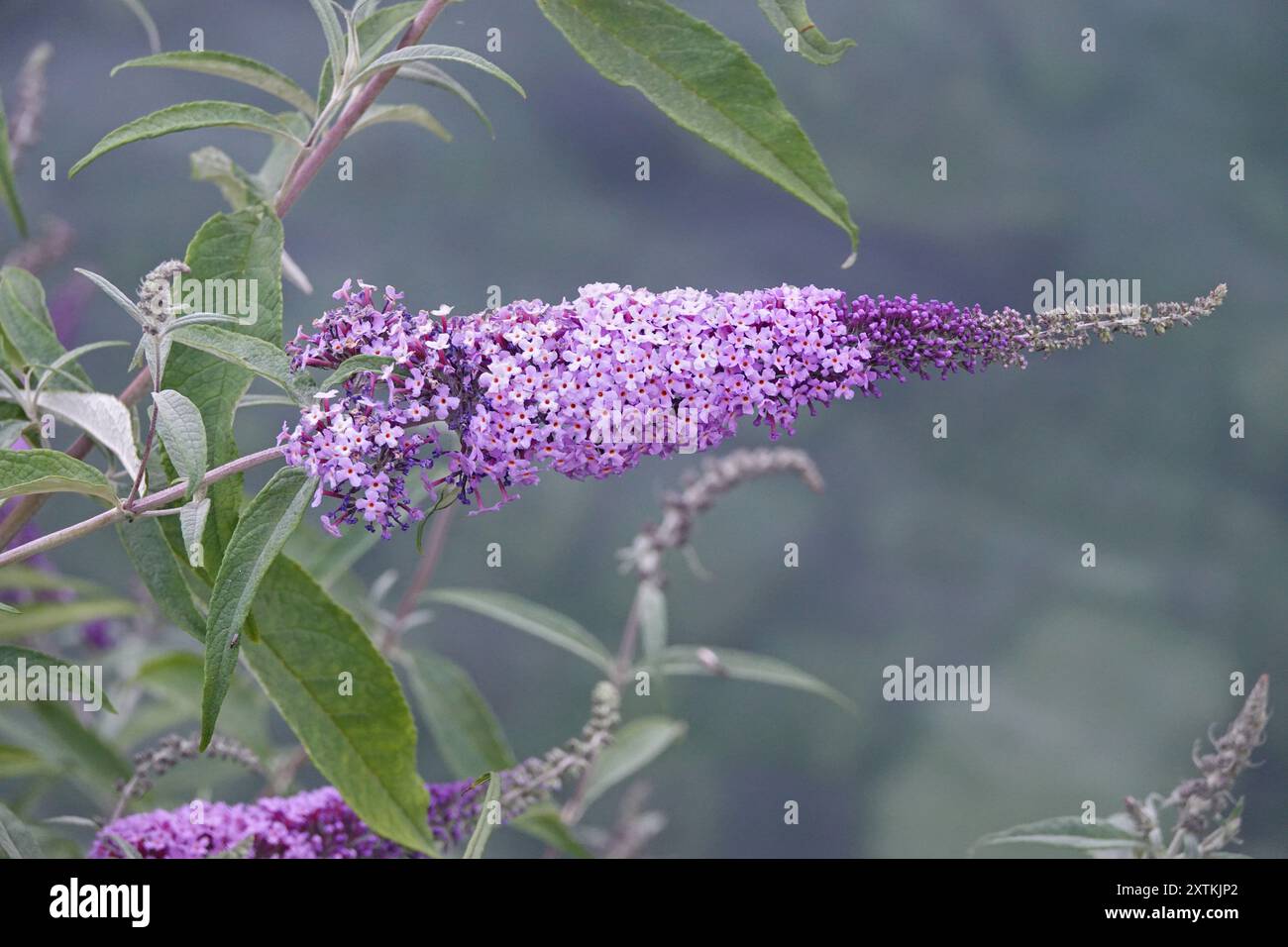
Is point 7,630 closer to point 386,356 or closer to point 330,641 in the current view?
point 330,641

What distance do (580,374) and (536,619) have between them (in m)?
0.44

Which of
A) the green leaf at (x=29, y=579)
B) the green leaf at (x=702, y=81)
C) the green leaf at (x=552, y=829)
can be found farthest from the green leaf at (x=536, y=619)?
the green leaf at (x=702, y=81)

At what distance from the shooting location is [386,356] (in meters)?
0.47

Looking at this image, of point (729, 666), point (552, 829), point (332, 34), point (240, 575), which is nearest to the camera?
point (240, 575)

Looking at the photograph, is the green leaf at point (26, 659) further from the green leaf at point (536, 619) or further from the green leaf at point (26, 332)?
the green leaf at point (536, 619)

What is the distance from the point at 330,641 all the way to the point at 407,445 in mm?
131

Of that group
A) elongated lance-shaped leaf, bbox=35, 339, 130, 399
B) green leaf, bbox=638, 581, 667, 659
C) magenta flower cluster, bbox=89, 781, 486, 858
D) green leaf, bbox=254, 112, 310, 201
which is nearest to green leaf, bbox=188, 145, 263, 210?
green leaf, bbox=254, 112, 310, 201

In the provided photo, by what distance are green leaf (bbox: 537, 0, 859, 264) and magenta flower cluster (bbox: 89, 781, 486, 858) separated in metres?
0.34

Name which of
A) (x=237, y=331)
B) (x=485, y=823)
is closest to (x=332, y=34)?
(x=237, y=331)

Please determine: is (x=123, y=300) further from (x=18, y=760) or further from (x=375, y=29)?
(x=18, y=760)

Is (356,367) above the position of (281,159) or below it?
below

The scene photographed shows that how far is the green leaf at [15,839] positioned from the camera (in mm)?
515

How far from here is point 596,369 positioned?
1.56 feet
